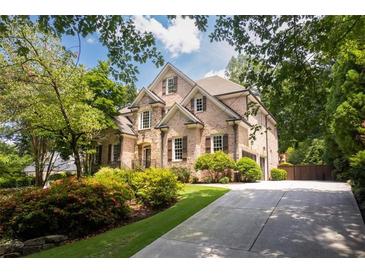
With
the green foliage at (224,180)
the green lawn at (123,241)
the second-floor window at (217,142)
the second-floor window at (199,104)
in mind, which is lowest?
the green lawn at (123,241)

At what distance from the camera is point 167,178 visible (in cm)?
889

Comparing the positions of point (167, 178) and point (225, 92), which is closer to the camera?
point (167, 178)

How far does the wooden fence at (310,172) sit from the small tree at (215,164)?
9217 mm

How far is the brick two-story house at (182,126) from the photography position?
17.0 metres

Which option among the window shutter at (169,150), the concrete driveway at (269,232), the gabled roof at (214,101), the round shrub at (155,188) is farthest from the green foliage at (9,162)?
the concrete driveway at (269,232)

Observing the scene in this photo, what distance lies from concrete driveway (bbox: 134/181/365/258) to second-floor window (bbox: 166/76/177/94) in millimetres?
14159

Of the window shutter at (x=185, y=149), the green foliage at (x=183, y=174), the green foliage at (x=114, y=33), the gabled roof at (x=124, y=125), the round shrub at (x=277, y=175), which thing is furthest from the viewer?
the round shrub at (x=277, y=175)

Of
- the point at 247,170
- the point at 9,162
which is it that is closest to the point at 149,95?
the point at 247,170

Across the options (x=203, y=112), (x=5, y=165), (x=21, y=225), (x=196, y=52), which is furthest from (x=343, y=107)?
(x=5, y=165)

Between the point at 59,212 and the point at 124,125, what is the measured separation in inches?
579

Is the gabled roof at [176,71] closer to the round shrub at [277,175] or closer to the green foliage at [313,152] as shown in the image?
the round shrub at [277,175]

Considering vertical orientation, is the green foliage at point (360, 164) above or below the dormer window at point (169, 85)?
below

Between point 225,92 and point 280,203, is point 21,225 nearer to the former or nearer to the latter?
point 280,203

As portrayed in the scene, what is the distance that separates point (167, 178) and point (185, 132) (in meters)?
8.99
